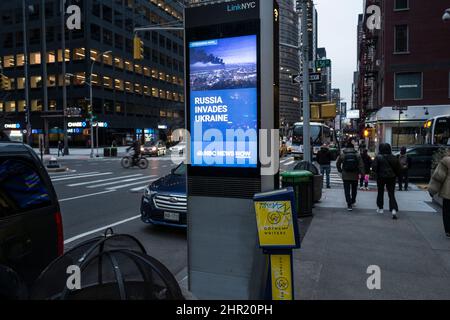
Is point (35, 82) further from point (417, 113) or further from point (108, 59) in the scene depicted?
point (417, 113)

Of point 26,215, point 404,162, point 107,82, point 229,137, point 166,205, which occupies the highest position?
point 107,82

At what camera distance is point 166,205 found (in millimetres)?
8016

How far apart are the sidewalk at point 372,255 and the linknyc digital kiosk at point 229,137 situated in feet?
3.55

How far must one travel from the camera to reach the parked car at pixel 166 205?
7.86 m

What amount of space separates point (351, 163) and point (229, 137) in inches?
264

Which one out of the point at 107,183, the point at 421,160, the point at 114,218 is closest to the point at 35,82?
the point at 107,183

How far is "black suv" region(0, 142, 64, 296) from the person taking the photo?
10.9 ft

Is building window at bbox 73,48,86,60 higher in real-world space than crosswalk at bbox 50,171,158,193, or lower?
higher

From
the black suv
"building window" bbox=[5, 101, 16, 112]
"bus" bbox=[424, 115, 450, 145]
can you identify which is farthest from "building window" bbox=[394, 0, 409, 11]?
"building window" bbox=[5, 101, 16, 112]

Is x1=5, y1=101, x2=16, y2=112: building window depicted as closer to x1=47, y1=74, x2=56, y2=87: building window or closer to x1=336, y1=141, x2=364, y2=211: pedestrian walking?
x1=47, y1=74, x2=56, y2=87: building window

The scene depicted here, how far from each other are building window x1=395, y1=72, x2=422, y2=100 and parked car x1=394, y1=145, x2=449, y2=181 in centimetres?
1841
